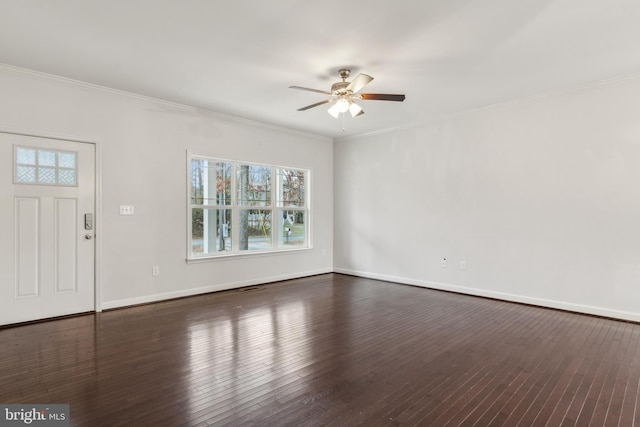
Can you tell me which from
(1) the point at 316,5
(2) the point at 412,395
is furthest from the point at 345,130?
(2) the point at 412,395

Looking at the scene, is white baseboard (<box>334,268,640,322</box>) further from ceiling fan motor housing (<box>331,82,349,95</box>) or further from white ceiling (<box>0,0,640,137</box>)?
ceiling fan motor housing (<box>331,82,349,95</box>)

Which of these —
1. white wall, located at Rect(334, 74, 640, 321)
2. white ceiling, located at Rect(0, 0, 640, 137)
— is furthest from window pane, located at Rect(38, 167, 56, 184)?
white wall, located at Rect(334, 74, 640, 321)

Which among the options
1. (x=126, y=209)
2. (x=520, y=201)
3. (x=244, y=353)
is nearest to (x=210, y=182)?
(x=126, y=209)

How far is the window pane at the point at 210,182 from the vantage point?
201 inches

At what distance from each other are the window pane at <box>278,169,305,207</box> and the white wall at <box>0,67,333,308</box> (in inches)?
30.2

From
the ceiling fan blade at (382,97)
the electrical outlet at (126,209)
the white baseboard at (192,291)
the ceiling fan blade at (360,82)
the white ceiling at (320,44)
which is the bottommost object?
the white baseboard at (192,291)

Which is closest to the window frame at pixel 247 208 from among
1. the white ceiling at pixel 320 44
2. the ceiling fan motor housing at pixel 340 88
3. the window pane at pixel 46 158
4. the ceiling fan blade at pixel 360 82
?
the white ceiling at pixel 320 44

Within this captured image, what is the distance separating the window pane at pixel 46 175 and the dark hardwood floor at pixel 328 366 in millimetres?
1567

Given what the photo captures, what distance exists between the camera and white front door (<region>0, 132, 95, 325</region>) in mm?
3602

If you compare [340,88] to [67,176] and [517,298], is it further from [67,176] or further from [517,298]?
[517,298]

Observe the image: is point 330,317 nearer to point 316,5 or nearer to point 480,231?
point 480,231

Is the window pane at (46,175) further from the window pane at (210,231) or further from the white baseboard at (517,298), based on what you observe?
the white baseboard at (517,298)

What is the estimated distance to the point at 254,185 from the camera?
19.2ft

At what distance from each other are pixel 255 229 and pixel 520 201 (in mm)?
4059
